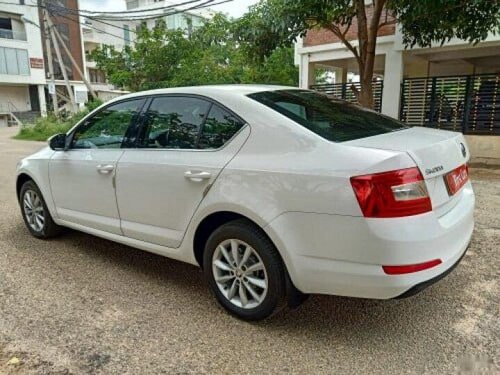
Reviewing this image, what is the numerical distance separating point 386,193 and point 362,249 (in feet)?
1.10

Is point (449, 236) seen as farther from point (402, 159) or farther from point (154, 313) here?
point (154, 313)

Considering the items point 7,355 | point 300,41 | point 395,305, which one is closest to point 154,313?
point 7,355

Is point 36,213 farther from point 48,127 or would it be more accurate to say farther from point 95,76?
point 95,76

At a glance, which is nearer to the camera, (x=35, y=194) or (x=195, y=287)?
(x=195, y=287)

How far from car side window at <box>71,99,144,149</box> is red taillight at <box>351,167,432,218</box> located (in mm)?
2161

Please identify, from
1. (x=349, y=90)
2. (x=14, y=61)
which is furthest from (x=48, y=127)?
(x=14, y=61)

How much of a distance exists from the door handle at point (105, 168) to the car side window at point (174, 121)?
0.37m

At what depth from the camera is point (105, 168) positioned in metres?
3.65

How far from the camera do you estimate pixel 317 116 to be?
2.98 metres

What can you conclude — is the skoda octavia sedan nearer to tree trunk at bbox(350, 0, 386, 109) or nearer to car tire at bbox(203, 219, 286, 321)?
car tire at bbox(203, 219, 286, 321)

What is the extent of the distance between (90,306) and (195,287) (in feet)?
2.67


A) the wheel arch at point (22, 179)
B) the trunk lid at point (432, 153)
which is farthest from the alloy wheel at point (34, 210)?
the trunk lid at point (432, 153)

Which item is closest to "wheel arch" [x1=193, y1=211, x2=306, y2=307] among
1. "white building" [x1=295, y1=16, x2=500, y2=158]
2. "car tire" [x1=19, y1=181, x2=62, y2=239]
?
"car tire" [x1=19, y1=181, x2=62, y2=239]

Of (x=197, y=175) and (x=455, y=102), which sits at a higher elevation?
(x=455, y=102)
